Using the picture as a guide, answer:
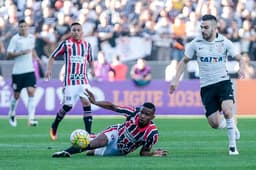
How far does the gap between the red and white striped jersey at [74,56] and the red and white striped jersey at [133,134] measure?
4520mm

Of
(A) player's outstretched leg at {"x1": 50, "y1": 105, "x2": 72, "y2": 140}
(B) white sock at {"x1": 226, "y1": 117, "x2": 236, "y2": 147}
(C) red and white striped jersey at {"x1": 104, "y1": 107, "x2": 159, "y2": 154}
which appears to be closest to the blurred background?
(A) player's outstretched leg at {"x1": 50, "y1": 105, "x2": 72, "y2": 140}

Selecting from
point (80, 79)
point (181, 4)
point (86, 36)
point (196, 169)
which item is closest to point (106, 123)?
point (80, 79)

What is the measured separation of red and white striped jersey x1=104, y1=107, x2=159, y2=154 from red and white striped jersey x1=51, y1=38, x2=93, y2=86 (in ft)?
14.8

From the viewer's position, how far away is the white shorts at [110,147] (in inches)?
553

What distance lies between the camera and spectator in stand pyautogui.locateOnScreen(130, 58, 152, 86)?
28438 millimetres

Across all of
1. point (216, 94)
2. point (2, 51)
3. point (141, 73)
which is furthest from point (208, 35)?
point (2, 51)

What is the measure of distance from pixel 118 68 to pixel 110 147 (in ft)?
50.1

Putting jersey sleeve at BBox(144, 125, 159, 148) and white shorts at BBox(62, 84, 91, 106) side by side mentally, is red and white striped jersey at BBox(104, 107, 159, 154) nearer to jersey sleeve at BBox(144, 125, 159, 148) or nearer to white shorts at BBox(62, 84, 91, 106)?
jersey sleeve at BBox(144, 125, 159, 148)

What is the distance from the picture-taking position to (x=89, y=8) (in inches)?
1219

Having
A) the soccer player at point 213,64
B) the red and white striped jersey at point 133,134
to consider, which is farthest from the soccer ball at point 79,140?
the soccer player at point 213,64

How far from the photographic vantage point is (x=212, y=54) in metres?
14.8

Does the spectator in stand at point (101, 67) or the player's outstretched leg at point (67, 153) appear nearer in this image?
the player's outstretched leg at point (67, 153)

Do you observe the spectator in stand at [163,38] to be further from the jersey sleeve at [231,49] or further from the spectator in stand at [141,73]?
the jersey sleeve at [231,49]

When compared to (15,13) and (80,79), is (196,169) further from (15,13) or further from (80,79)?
(15,13)
